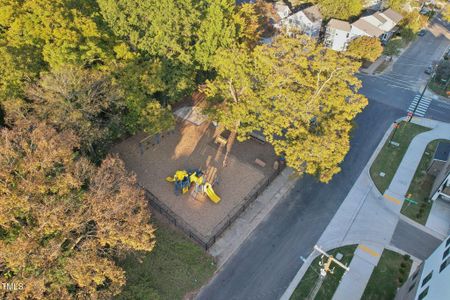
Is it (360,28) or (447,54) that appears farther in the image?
(447,54)

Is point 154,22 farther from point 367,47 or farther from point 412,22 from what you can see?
point 412,22

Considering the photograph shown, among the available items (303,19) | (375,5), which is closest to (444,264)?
(303,19)

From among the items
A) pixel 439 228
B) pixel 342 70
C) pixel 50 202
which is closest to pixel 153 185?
pixel 50 202

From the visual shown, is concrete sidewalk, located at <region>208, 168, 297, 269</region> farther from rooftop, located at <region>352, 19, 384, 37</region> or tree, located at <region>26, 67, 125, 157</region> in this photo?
rooftop, located at <region>352, 19, 384, 37</region>

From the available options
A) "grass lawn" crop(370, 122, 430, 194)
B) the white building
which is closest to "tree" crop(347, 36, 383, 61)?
the white building

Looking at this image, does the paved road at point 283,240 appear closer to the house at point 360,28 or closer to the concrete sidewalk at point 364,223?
the concrete sidewalk at point 364,223

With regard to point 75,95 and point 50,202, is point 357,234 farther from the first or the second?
point 75,95

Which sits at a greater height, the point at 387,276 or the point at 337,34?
the point at 337,34
